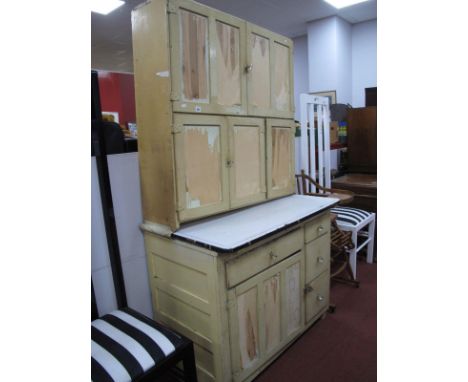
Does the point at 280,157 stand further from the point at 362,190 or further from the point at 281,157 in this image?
the point at 362,190

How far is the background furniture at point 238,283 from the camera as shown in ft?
5.00

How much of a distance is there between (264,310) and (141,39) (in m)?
1.44

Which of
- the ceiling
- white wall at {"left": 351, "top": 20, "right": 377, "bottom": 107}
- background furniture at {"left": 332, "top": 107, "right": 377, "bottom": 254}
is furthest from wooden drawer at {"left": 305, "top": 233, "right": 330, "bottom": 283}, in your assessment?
white wall at {"left": 351, "top": 20, "right": 377, "bottom": 107}

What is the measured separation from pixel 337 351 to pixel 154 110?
1.66m

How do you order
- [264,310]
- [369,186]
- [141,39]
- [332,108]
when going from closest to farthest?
[141,39] → [264,310] → [369,186] → [332,108]

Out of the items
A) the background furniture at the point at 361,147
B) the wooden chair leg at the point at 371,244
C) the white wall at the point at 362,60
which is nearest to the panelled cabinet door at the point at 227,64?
the wooden chair leg at the point at 371,244

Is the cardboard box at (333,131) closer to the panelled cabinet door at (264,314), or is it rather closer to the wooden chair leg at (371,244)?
the wooden chair leg at (371,244)

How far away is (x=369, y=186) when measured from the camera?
3355 millimetres

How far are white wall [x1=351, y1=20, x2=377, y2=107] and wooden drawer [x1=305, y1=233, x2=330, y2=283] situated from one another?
362cm

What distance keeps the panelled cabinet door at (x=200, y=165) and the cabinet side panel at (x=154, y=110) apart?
46 mm

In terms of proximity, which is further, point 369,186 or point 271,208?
point 369,186
